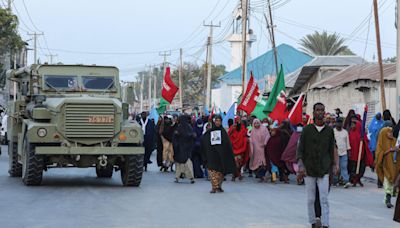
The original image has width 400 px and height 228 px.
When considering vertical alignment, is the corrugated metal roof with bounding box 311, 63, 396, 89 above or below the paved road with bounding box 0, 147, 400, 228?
above

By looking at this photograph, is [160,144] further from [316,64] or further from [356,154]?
[316,64]

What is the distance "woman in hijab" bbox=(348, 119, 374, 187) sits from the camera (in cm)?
1991

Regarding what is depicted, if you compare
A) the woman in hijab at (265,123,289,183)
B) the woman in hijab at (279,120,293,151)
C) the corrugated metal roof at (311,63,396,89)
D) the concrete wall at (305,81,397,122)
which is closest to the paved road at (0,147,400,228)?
the woman in hijab at (265,123,289,183)

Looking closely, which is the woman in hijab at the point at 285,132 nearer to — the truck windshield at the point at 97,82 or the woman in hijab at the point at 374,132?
the woman in hijab at the point at 374,132

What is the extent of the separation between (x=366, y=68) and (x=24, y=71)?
20.7 m

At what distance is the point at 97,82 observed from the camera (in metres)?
19.6

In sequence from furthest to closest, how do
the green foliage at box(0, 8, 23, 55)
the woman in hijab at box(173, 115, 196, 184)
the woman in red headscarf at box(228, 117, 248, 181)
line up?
the green foliage at box(0, 8, 23, 55) → the woman in red headscarf at box(228, 117, 248, 181) → the woman in hijab at box(173, 115, 196, 184)

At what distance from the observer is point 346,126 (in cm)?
2080

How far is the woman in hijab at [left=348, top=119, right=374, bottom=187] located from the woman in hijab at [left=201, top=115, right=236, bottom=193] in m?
3.40

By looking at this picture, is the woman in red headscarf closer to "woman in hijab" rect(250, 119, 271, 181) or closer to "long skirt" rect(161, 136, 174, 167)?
"woman in hijab" rect(250, 119, 271, 181)

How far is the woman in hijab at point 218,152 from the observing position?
57.7 feet

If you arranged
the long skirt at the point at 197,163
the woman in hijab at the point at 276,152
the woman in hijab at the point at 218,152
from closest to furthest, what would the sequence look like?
the woman in hijab at the point at 218,152 < the woman in hijab at the point at 276,152 < the long skirt at the point at 197,163

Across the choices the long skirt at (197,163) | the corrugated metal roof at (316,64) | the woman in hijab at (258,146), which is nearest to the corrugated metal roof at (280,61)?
the corrugated metal roof at (316,64)

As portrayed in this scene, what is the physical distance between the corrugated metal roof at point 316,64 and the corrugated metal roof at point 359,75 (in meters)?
2.31
